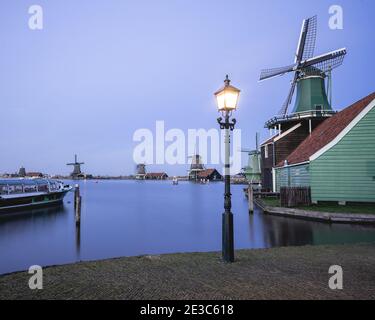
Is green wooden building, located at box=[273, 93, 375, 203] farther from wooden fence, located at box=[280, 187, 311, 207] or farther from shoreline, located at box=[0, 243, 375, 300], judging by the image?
shoreline, located at box=[0, 243, 375, 300]

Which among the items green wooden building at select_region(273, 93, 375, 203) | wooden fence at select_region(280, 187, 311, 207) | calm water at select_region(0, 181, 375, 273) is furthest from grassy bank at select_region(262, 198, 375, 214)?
calm water at select_region(0, 181, 375, 273)

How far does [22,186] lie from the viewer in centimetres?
3825

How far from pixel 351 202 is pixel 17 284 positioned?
21.1 metres

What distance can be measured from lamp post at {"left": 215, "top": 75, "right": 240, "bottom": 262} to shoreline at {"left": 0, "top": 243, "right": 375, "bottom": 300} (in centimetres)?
43

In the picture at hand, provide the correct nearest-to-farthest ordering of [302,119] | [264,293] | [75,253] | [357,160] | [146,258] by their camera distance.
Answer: [264,293], [146,258], [75,253], [357,160], [302,119]

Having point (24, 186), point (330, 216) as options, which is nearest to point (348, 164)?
point (330, 216)

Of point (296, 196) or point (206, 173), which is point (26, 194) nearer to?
point (296, 196)

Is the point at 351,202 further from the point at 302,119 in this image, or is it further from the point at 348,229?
the point at 302,119

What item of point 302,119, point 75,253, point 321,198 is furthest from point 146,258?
point 302,119

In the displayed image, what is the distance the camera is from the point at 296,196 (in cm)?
2350

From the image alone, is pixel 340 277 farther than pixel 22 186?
No

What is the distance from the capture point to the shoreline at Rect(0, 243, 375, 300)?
18.7 feet

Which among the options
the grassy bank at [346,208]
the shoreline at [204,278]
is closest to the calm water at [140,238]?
the grassy bank at [346,208]

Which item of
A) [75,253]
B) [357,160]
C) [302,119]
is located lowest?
[75,253]
